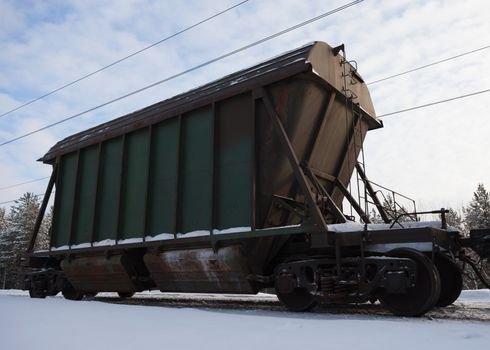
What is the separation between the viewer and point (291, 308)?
287 inches

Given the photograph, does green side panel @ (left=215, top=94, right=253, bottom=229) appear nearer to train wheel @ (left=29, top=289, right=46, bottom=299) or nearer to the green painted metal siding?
the green painted metal siding

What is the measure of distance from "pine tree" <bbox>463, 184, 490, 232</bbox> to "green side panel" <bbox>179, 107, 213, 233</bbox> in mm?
31352

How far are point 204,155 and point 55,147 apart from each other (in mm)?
6682

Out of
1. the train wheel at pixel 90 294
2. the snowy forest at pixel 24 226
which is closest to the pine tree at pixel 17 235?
the snowy forest at pixel 24 226

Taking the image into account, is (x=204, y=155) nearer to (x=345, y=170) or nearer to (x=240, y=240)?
(x=240, y=240)

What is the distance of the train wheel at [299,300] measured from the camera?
23.3ft

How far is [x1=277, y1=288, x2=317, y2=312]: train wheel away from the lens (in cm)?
710

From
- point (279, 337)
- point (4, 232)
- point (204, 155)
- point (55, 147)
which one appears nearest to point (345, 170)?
point (204, 155)

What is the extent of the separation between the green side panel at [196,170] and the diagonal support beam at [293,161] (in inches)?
57.0

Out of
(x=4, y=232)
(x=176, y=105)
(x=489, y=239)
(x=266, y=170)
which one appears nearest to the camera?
(x=489, y=239)

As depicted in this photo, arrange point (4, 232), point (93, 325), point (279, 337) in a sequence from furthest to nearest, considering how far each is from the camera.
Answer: point (4, 232), point (93, 325), point (279, 337)

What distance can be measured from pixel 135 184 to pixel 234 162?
313 centimetres

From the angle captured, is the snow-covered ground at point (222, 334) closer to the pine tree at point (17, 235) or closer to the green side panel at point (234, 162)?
the green side panel at point (234, 162)

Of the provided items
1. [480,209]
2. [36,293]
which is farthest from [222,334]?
[480,209]
